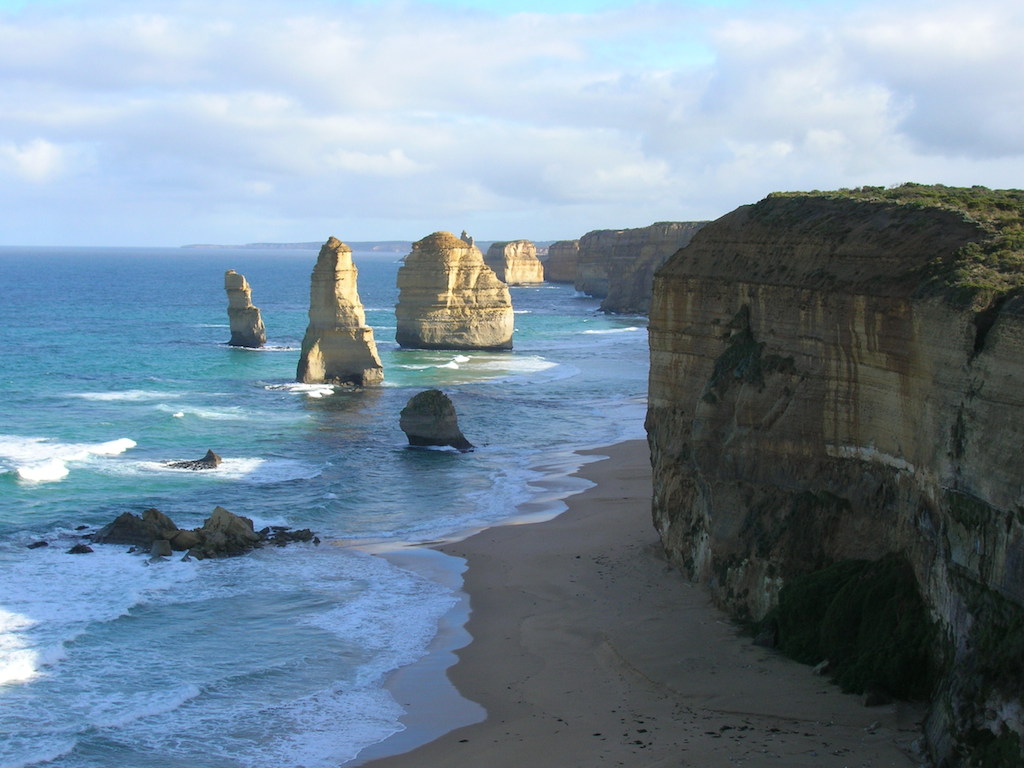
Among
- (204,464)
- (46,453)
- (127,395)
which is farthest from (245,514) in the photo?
(127,395)

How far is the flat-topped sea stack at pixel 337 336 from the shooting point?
187 feet

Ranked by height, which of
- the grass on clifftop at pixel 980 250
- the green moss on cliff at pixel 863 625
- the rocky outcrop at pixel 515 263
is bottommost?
the green moss on cliff at pixel 863 625

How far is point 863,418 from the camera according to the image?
61.5 feet

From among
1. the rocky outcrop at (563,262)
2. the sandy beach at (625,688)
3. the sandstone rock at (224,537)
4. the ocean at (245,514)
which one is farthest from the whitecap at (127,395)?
the rocky outcrop at (563,262)

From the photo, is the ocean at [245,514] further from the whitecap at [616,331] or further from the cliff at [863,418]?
the whitecap at [616,331]

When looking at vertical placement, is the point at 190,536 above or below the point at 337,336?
below

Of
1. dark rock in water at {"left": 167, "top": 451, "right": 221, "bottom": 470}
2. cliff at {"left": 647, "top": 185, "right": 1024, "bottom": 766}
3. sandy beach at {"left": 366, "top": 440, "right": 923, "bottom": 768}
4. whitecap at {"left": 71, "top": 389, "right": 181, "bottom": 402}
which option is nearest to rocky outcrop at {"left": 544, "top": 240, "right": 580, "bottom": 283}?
whitecap at {"left": 71, "top": 389, "right": 181, "bottom": 402}

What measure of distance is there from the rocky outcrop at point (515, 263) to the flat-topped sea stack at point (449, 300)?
87.7 m

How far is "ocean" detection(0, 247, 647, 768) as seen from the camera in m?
18.8

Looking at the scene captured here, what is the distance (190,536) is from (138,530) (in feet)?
4.68

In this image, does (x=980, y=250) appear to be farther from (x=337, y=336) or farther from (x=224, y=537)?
(x=337, y=336)

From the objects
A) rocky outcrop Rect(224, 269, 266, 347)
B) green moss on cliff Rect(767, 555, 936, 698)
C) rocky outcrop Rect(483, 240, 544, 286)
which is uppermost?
rocky outcrop Rect(483, 240, 544, 286)

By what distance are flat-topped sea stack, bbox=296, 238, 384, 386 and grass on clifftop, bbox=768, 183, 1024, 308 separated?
37.8 metres

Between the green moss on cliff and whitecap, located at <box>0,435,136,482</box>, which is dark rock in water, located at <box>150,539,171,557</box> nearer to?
whitecap, located at <box>0,435,136,482</box>
